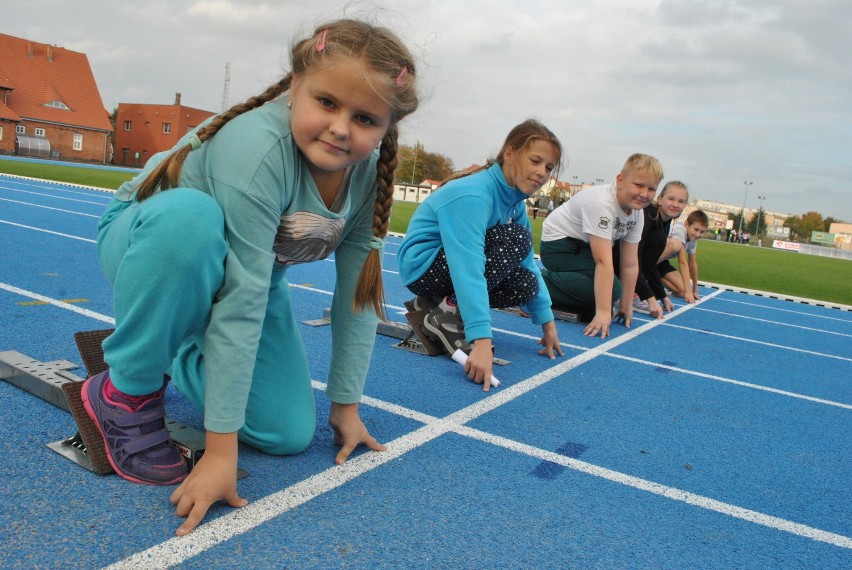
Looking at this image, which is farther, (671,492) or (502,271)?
(502,271)

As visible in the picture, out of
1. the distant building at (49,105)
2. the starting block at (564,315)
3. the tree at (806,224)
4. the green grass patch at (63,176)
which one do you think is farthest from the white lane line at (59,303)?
the tree at (806,224)

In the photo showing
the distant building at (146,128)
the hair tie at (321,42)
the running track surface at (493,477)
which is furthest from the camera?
the distant building at (146,128)

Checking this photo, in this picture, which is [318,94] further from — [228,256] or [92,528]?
[92,528]

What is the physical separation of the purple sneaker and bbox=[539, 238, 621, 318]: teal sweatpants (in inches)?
176

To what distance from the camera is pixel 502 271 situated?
409 centimetres

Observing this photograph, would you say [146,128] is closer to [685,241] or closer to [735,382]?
[685,241]

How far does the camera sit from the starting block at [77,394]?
6.59 ft

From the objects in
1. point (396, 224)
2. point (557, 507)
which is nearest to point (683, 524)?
point (557, 507)

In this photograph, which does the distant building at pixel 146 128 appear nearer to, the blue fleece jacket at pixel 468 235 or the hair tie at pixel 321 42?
the blue fleece jacket at pixel 468 235

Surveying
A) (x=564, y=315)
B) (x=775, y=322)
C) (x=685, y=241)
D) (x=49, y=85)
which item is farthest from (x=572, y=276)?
(x=49, y=85)

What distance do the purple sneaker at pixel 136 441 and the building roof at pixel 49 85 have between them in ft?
183

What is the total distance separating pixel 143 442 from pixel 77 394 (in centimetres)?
28

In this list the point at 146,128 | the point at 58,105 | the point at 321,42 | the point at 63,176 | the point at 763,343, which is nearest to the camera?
the point at 321,42

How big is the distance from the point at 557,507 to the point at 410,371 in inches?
62.5
